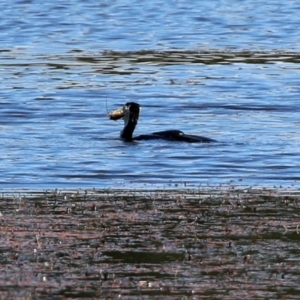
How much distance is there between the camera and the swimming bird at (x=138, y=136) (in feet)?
51.4

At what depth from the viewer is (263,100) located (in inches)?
818

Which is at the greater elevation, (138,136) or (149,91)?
(138,136)

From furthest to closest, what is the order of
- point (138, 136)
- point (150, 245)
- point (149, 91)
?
point (149, 91)
point (138, 136)
point (150, 245)

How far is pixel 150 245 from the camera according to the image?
28.8ft

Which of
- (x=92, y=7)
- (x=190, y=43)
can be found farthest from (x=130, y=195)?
(x=92, y=7)

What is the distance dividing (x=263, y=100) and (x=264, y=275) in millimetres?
12970

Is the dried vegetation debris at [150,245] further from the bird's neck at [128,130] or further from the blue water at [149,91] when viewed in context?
the bird's neck at [128,130]

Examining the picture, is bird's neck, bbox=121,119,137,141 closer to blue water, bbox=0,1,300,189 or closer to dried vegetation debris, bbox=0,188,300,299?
blue water, bbox=0,1,300,189

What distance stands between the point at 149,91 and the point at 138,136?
18.7 ft

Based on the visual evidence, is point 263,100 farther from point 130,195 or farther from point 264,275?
point 264,275

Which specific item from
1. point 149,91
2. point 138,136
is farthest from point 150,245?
point 149,91

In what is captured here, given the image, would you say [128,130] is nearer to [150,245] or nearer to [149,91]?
[149,91]

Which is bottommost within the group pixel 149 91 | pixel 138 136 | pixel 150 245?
pixel 149 91

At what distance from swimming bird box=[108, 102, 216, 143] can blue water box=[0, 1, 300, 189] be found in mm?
119
